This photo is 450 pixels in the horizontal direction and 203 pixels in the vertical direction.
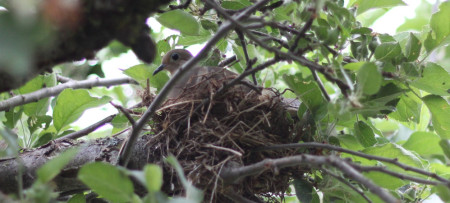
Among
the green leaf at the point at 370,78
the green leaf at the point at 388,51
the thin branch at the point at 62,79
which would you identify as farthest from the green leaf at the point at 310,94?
the thin branch at the point at 62,79

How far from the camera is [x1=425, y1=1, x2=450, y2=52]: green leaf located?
2.27m

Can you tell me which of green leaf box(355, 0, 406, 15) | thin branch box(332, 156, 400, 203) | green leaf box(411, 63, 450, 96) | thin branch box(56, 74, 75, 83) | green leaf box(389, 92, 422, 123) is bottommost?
thin branch box(332, 156, 400, 203)

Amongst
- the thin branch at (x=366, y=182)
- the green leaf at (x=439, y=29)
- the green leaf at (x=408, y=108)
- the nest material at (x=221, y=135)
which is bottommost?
the thin branch at (x=366, y=182)

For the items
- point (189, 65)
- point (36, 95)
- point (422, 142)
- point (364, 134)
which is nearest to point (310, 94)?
point (364, 134)

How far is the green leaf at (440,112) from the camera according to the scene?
2.46m

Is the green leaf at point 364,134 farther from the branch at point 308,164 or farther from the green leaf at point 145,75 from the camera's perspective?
the green leaf at point 145,75

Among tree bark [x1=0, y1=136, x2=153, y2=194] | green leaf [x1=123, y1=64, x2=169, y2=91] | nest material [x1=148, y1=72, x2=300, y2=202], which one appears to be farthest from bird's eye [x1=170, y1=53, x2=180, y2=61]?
tree bark [x1=0, y1=136, x2=153, y2=194]

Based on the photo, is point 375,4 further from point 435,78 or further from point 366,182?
point 366,182

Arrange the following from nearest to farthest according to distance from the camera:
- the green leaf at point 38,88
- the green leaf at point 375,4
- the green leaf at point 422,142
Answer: the green leaf at point 375,4 < the green leaf at point 38,88 < the green leaf at point 422,142

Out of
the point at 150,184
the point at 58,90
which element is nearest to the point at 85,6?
the point at 150,184

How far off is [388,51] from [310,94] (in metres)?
0.44

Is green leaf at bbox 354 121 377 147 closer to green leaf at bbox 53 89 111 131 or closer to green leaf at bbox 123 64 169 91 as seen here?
green leaf at bbox 123 64 169 91

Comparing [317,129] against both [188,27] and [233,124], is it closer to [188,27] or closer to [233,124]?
[233,124]

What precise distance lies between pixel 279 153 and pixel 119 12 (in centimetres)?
144
